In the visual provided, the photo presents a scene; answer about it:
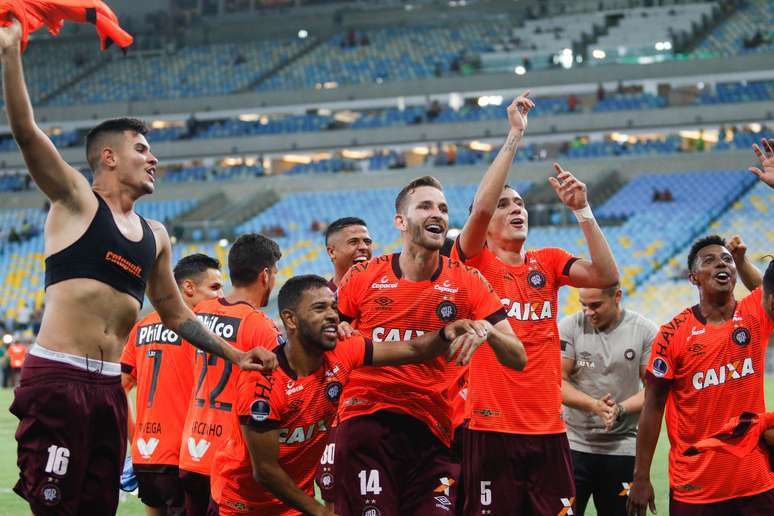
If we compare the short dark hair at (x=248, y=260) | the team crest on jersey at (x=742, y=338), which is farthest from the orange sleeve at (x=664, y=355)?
the short dark hair at (x=248, y=260)

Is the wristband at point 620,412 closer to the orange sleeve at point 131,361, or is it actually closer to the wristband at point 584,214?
the wristband at point 584,214

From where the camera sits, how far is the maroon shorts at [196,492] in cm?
677

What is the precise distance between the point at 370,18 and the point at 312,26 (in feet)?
10.3

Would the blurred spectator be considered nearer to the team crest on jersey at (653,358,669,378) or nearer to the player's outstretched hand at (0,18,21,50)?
the team crest on jersey at (653,358,669,378)

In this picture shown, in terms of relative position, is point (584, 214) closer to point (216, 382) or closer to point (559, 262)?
point (559, 262)

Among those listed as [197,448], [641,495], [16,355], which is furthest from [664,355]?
[16,355]

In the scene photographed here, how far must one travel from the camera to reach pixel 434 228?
6.26 meters

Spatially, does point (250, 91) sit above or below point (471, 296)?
above

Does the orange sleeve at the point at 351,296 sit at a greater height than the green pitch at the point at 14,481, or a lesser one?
greater

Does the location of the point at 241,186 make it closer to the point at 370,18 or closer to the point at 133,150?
the point at 370,18

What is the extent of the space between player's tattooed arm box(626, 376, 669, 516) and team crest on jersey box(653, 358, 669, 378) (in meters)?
0.04

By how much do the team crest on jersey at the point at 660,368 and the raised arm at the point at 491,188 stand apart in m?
1.26

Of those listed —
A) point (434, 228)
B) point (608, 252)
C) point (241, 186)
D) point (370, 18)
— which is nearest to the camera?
point (434, 228)

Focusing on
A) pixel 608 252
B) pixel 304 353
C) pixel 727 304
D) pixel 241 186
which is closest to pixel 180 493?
pixel 304 353
